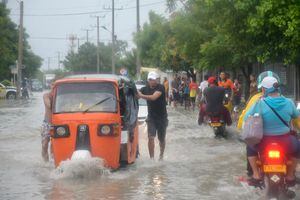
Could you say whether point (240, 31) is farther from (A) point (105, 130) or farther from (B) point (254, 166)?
(B) point (254, 166)

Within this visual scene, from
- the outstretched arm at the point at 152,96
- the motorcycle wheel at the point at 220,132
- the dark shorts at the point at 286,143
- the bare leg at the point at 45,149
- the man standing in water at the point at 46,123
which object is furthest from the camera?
the motorcycle wheel at the point at 220,132

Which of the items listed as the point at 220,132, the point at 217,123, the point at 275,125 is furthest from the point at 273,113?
the point at 220,132

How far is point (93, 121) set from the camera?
12.7m

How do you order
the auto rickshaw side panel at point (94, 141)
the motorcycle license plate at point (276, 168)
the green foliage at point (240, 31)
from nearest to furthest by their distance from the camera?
1. the motorcycle license plate at point (276, 168)
2. the auto rickshaw side panel at point (94, 141)
3. the green foliage at point (240, 31)

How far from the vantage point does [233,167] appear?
13914 mm

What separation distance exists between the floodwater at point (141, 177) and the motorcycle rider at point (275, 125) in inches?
65.9

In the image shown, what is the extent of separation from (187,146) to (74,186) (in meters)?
6.87

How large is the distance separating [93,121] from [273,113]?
460 cm

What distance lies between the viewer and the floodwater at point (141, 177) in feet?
35.7

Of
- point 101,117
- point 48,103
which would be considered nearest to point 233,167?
point 101,117

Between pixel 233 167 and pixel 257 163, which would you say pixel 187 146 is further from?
pixel 257 163

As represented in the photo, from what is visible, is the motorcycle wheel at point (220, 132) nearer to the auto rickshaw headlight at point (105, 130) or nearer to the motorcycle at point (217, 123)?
the motorcycle at point (217, 123)

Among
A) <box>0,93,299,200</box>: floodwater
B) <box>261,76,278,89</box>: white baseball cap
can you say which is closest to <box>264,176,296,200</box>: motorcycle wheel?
<box>261,76,278,89</box>: white baseball cap

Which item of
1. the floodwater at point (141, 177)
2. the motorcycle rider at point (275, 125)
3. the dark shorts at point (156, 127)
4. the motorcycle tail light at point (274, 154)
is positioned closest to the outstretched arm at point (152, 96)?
the dark shorts at point (156, 127)
